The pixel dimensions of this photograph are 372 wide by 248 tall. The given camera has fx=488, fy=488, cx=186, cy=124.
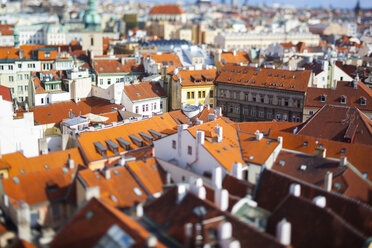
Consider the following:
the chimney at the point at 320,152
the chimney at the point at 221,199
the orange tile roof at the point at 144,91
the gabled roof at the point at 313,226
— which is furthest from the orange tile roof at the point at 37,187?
the orange tile roof at the point at 144,91

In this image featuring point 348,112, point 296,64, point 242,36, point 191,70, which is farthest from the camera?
point 242,36

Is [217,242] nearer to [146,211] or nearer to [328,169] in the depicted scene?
[146,211]

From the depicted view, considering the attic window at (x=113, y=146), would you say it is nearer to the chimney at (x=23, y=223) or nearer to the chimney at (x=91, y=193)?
the chimney at (x=91, y=193)

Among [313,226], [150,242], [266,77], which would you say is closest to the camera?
[150,242]

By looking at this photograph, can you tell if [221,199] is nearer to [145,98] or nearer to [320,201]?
[320,201]

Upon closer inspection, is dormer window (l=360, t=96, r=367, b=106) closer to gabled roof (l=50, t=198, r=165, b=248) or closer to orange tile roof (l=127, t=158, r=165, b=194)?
orange tile roof (l=127, t=158, r=165, b=194)

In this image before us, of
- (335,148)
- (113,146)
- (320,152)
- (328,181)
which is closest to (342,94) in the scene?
(335,148)

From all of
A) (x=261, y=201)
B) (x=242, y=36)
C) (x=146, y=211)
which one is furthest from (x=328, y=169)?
(x=242, y=36)
